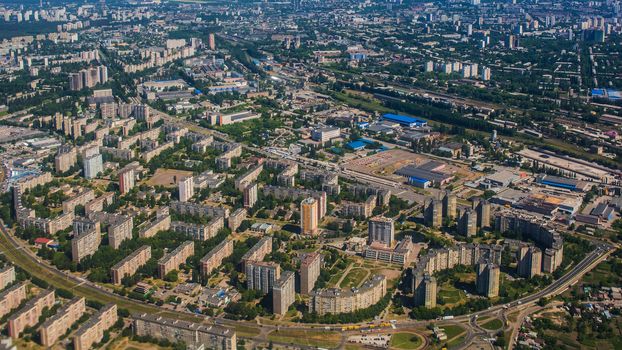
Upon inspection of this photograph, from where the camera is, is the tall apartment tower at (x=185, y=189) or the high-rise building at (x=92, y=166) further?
the high-rise building at (x=92, y=166)

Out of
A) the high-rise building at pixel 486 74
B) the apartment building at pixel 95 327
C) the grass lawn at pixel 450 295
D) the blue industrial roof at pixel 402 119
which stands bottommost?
the grass lawn at pixel 450 295

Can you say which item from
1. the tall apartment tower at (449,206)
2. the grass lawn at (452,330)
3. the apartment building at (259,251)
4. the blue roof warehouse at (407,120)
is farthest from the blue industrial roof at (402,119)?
the grass lawn at (452,330)

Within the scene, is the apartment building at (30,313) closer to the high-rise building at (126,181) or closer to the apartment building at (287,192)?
the high-rise building at (126,181)

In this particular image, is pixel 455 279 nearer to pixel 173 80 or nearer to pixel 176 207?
pixel 176 207

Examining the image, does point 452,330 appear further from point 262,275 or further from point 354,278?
point 262,275

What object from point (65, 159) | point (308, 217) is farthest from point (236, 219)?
point (65, 159)

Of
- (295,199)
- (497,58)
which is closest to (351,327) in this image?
(295,199)

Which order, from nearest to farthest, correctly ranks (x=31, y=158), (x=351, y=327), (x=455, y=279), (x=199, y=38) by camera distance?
(x=351, y=327), (x=455, y=279), (x=31, y=158), (x=199, y=38)
